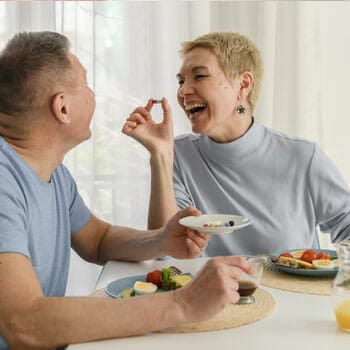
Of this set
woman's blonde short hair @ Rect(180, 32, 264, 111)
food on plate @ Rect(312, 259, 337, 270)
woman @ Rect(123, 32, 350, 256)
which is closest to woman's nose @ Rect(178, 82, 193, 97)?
woman @ Rect(123, 32, 350, 256)

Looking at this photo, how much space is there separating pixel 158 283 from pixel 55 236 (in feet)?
0.91

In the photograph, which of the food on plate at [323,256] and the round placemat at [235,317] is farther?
the food on plate at [323,256]

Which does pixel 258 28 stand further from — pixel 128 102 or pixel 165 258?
pixel 165 258

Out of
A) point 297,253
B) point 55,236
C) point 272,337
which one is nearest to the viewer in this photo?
point 272,337

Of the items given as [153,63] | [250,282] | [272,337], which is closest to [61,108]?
[250,282]

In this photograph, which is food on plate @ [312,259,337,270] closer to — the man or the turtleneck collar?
the man

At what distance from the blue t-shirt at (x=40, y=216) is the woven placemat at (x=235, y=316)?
18 cm

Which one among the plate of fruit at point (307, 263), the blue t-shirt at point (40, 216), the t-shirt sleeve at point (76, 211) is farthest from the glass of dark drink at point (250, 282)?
the t-shirt sleeve at point (76, 211)

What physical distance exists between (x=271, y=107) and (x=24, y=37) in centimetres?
177

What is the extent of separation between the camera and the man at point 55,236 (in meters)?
1.09

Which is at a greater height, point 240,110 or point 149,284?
point 240,110

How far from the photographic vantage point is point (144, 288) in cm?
133

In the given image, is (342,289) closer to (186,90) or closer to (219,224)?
(219,224)

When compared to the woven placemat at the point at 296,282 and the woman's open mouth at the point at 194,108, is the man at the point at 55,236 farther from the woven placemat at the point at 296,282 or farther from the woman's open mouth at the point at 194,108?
the woman's open mouth at the point at 194,108
